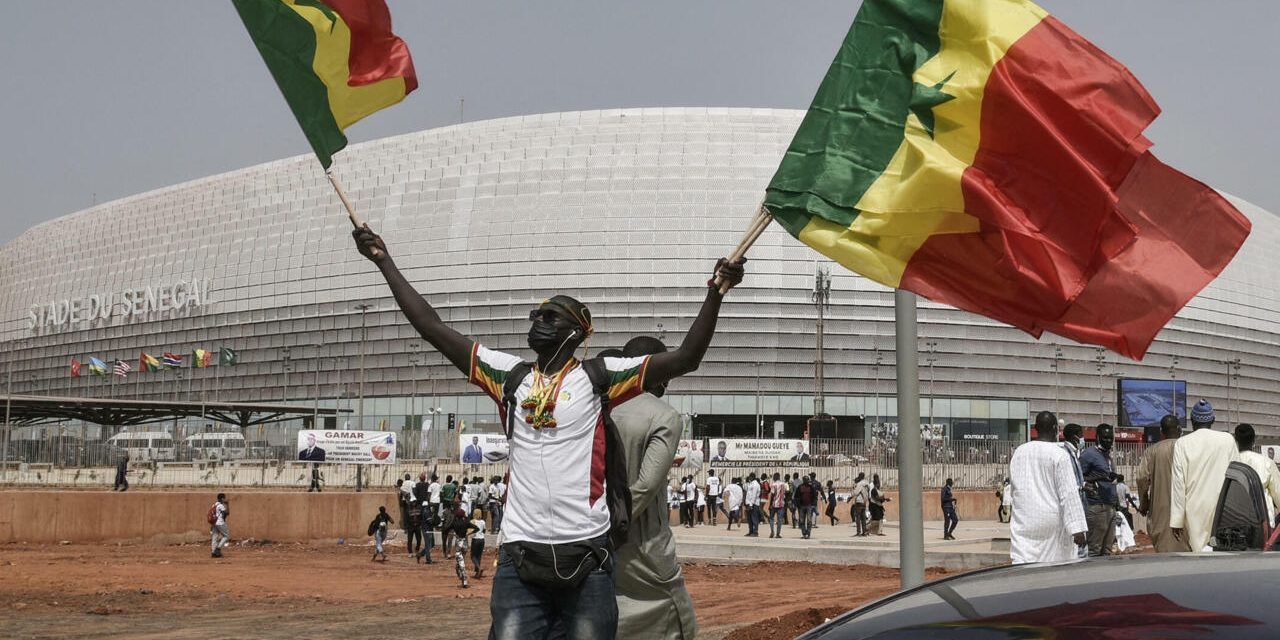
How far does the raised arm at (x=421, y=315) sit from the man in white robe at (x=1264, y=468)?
21.9 ft

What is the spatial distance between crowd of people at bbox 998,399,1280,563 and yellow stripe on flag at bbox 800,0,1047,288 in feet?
8.44

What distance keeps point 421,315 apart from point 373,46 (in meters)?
1.68

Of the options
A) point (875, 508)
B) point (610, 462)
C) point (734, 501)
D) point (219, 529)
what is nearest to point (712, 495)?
point (734, 501)

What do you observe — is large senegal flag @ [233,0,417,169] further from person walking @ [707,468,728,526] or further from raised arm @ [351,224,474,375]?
person walking @ [707,468,728,526]

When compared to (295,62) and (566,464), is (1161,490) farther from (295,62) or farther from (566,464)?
(295,62)

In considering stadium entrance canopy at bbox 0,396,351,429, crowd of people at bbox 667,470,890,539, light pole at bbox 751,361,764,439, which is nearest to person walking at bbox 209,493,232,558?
crowd of people at bbox 667,470,890,539

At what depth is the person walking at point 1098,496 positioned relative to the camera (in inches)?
481

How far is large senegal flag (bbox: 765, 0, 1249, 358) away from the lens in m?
5.35

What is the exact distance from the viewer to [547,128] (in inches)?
3880

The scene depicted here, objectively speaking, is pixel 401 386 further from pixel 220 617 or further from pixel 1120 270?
pixel 1120 270

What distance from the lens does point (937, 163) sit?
5.53m

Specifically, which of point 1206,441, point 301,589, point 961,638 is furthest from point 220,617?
point 961,638

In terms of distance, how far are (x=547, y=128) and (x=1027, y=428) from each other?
39.3 m

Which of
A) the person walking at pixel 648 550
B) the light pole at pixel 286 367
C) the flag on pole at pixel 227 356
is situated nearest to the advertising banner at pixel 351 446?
the person walking at pixel 648 550
